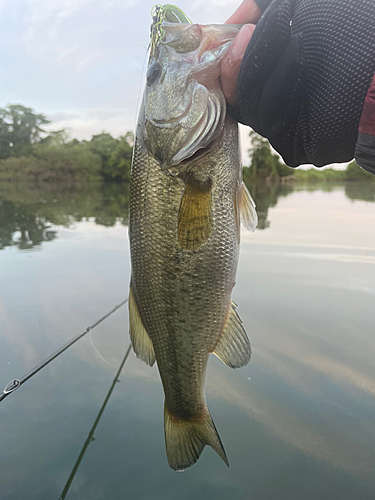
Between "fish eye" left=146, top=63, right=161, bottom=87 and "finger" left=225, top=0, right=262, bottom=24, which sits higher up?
"finger" left=225, top=0, right=262, bottom=24

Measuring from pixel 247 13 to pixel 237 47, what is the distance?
35 cm

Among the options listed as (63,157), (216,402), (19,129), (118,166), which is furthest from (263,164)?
(216,402)

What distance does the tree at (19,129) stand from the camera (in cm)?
6756

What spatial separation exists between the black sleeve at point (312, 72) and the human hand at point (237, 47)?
0.28 ft

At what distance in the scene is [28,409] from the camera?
10.9 ft

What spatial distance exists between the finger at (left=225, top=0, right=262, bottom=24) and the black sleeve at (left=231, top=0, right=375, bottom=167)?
13.9 inches

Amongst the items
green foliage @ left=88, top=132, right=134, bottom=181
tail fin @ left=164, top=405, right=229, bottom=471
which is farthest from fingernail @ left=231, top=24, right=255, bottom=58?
green foliage @ left=88, top=132, right=134, bottom=181

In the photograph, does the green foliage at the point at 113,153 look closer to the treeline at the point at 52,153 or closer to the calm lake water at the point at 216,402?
the treeline at the point at 52,153

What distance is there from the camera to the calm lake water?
260cm

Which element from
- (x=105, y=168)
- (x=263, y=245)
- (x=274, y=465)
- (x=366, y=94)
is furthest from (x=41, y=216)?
(x=105, y=168)

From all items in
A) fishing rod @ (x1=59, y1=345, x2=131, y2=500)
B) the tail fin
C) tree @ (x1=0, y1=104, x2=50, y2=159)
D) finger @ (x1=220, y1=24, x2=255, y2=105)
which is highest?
tree @ (x1=0, y1=104, x2=50, y2=159)

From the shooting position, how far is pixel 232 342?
6.04ft

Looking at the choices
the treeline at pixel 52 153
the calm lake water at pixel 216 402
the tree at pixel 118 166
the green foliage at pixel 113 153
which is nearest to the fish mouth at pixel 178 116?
the calm lake water at pixel 216 402

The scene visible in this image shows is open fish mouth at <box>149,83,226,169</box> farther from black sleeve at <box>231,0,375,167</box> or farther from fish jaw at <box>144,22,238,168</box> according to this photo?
Result: black sleeve at <box>231,0,375,167</box>
